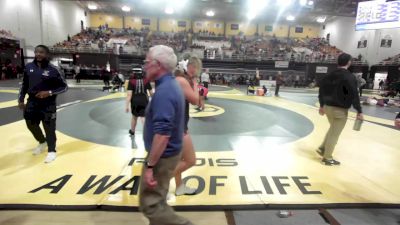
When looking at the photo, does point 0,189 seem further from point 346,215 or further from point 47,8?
point 47,8

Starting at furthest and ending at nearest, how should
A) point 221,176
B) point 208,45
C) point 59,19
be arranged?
point 208,45
point 59,19
point 221,176

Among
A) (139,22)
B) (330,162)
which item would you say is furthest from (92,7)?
(330,162)

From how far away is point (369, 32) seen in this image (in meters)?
30.3

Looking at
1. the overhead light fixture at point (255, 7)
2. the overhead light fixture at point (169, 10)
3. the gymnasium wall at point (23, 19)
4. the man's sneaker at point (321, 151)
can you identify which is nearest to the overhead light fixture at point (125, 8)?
the overhead light fixture at point (169, 10)

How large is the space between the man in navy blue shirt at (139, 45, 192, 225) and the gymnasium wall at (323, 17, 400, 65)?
33477 millimetres

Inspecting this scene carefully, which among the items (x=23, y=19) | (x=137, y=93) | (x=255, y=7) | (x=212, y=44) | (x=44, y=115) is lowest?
(x=44, y=115)

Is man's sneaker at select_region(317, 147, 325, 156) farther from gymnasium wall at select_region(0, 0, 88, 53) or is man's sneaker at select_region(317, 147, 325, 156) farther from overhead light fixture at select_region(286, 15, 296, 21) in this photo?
overhead light fixture at select_region(286, 15, 296, 21)

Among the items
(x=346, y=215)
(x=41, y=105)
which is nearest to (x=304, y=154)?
(x=346, y=215)

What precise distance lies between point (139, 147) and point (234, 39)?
34309 millimetres

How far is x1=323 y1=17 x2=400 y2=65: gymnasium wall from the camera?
28397 millimetres

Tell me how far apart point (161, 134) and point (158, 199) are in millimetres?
547

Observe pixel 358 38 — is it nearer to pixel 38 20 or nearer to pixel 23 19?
pixel 38 20

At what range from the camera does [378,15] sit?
1731 cm

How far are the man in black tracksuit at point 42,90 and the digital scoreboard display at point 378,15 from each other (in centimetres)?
1835
